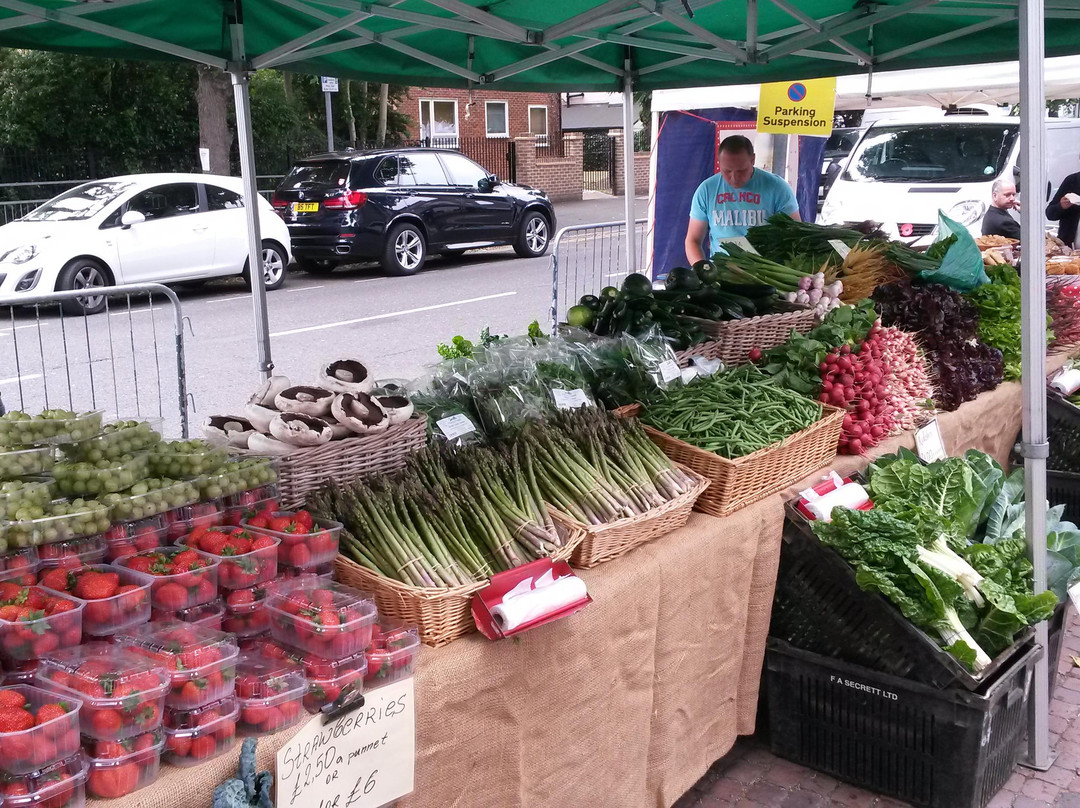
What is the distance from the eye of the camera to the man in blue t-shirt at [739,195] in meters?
6.31

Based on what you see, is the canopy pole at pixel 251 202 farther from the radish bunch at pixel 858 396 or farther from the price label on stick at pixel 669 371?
the radish bunch at pixel 858 396

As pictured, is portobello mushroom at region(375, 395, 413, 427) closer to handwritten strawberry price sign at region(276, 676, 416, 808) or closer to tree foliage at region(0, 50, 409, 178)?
handwritten strawberry price sign at region(276, 676, 416, 808)

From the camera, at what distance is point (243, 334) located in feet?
32.8

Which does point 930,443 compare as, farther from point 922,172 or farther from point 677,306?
point 922,172

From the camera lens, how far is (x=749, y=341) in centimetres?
402

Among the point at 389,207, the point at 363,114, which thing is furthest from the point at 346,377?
the point at 363,114

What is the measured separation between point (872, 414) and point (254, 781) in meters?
2.79

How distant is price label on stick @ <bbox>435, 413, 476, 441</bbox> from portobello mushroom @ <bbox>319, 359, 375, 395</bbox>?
0.80 feet

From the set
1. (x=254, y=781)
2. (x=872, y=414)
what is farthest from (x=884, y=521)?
(x=254, y=781)

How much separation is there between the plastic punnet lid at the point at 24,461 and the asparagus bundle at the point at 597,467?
1223 mm

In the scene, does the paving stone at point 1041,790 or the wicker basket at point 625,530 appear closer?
the wicker basket at point 625,530

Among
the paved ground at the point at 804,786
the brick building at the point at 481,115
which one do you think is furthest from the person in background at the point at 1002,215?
the brick building at the point at 481,115

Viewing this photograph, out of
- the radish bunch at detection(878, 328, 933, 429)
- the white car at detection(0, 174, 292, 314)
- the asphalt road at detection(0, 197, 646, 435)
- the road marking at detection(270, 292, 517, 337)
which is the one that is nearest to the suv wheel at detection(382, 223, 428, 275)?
the asphalt road at detection(0, 197, 646, 435)

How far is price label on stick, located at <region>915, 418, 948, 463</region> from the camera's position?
12.7 feet
